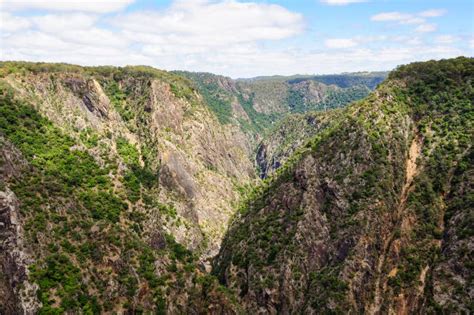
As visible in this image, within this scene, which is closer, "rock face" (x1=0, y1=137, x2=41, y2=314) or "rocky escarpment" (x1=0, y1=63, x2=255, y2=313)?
"rock face" (x1=0, y1=137, x2=41, y2=314)

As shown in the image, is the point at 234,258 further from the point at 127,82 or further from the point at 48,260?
the point at 127,82

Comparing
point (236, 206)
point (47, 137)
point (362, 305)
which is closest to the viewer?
point (362, 305)

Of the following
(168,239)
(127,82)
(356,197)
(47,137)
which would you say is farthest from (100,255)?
(127,82)

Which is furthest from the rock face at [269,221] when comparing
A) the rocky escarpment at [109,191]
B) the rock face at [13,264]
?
the rocky escarpment at [109,191]

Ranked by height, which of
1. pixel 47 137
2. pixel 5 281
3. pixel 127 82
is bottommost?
pixel 5 281

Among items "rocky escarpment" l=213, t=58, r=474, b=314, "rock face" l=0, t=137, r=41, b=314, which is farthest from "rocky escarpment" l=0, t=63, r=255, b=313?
"rocky escarpment" l=213, t=58, r=474, b=314

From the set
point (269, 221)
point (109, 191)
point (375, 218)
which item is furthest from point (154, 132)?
point (375, 218)

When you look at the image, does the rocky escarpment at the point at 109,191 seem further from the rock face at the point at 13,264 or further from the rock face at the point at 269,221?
the rock face at the point at 269,221

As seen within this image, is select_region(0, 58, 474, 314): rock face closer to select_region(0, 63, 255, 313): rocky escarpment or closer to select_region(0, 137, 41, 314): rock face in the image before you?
select_region(0, 137, 41, 314): rock face
